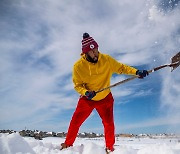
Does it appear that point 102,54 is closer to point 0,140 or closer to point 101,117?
point 101,117

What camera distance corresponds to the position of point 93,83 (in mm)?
5363

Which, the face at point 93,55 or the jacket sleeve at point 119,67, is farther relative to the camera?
the jacket sleeve at point 119,67

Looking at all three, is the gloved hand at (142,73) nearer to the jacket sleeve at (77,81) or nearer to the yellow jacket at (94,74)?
the yellow jacket at (94,74)

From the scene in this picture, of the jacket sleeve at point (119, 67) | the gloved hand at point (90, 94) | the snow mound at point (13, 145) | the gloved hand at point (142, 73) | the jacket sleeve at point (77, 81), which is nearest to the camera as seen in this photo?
the snow mound at point (13, 145)

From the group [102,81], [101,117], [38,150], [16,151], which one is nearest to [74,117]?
[101,117]

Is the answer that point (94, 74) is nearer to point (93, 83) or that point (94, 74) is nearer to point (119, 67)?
point (93, 83)

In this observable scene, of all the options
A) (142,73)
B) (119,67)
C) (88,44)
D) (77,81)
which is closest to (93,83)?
(77,81)

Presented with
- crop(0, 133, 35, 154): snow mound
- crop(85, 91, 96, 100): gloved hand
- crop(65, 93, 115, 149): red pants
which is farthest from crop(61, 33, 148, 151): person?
crop(0, 133, 35, 154): snow mound

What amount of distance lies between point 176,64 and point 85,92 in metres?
1.68

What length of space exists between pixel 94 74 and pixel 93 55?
364mm

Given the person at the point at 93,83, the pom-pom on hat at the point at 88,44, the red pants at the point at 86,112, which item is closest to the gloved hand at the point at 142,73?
the person at the point at 93,83

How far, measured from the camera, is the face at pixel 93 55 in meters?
5.25

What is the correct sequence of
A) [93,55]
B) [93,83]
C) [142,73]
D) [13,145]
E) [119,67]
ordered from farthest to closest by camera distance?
[119,67]
[93,83]
[93,55]
[142,73]
[13,145]

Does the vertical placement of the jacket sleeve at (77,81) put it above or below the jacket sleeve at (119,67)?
Answer: below
